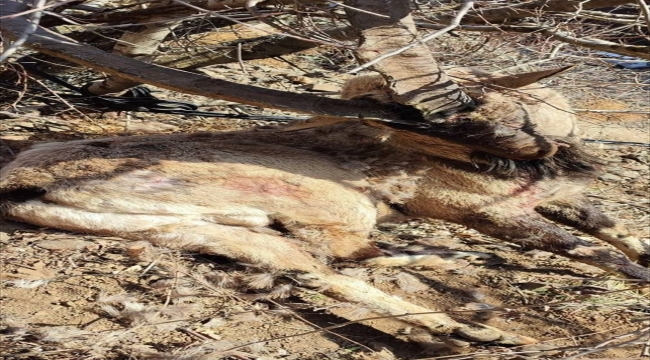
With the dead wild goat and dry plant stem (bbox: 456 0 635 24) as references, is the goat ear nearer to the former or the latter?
the dead wild goat

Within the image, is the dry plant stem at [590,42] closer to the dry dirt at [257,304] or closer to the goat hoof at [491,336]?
the dry dirt at [257,304]

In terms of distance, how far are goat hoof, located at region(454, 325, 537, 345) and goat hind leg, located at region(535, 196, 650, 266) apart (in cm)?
114

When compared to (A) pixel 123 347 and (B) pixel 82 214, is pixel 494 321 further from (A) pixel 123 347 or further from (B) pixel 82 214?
(B) pixel 82 214

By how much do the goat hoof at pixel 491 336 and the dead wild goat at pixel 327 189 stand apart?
0.33 metres

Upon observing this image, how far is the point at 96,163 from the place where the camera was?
4.83 m

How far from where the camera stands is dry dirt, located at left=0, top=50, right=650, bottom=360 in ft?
12.5

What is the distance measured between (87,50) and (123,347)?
1.52 meters

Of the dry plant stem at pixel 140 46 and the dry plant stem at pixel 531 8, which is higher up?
the dry plant stem at pixel 531 8

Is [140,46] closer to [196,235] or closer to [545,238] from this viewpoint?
[196,235]

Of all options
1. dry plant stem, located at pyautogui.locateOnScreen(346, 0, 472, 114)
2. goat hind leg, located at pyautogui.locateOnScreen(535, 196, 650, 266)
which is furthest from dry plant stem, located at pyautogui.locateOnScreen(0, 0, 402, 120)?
goat hind leg, located at pyautogui.locateOnScreen(535, 196, 650, 266)

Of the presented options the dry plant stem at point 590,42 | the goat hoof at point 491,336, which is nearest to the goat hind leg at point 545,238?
the goat hoof at point 491,336

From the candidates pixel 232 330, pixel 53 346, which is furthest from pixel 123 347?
pixel 232 330

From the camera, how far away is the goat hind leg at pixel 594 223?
16.5ft

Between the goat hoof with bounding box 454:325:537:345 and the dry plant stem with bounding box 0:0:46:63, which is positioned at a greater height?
the dry plant stem with bounding box 0:0:46:63
